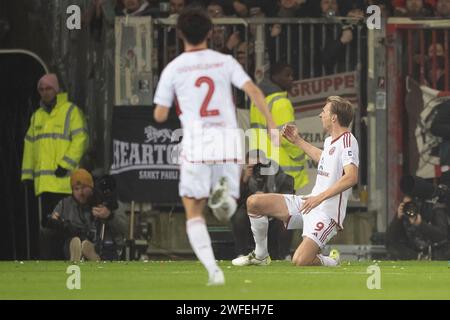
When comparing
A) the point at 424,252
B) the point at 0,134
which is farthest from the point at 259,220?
the point at 0,134

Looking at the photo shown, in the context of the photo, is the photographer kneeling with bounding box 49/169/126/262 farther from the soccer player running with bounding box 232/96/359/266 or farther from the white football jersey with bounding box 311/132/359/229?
the white football jersey with bounding box 311/132/359/229

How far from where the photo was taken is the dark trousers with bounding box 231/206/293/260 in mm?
20391

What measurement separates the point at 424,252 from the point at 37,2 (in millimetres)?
6032

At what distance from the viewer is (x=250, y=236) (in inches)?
811

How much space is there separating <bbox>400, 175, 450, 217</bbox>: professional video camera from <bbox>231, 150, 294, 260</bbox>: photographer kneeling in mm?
1477

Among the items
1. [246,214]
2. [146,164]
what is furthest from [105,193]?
[246,214]

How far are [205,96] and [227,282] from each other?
1.79 metres

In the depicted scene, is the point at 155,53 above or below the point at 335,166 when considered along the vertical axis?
above

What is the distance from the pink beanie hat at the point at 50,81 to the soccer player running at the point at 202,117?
25.2ft

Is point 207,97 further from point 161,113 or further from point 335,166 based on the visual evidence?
point 335,166

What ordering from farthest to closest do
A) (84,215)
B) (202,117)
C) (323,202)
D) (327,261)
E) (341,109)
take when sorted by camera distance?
(84,215)
(327,261)
(323,202)
(341,109)
(202,117)

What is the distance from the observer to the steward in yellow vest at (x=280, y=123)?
20.4m

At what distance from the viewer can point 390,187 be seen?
22.3 m
